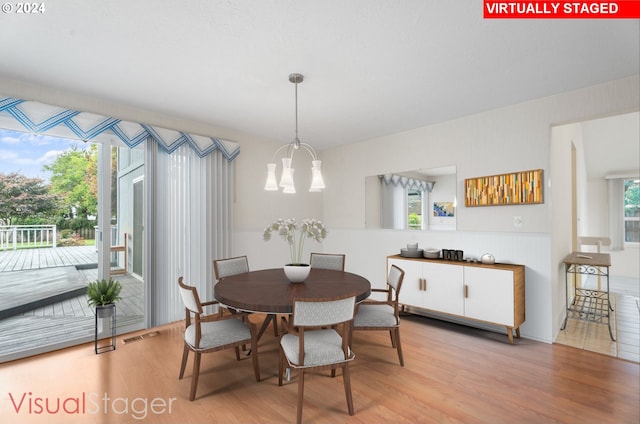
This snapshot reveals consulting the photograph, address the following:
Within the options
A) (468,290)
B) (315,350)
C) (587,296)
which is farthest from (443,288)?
(315,350)

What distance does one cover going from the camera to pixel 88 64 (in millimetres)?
2443

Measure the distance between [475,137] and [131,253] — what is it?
441cm

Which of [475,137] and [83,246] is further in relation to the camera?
[475,137]

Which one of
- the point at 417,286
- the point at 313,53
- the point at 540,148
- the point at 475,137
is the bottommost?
the point at 417,286

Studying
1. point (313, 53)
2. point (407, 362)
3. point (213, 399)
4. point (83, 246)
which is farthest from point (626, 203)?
point (83, 246)

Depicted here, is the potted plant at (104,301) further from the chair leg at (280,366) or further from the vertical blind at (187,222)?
the chair leg at (280,366)

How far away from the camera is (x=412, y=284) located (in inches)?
149

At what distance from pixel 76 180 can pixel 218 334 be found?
2466 millimetres

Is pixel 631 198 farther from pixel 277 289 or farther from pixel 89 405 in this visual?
pixel 89 405

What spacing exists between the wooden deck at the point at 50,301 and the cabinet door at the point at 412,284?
326 centimetres

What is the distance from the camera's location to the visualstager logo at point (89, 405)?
2014 mm

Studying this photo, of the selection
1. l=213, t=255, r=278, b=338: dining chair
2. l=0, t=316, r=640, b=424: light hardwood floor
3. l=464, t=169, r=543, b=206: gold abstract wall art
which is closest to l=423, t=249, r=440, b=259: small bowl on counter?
l=464, t=169, r=543, b=206: gold abstract wall art

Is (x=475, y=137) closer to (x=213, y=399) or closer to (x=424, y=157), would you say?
(x=424, y=157)

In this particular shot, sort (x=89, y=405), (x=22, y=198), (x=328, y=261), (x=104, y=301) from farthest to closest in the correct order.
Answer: (x=328, y=261), (x=104, y=301), (x=22, y=198), (x=89, y=405)
